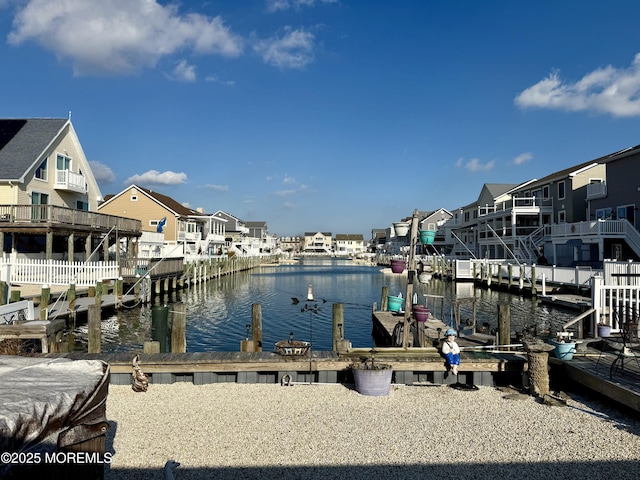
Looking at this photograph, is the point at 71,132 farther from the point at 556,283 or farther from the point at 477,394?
the point at 556,283

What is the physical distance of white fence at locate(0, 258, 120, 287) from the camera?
25422 mm

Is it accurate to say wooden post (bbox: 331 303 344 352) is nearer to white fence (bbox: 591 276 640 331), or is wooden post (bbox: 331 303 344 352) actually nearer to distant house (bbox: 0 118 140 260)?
white fence (bbox: 591 276 640 331)

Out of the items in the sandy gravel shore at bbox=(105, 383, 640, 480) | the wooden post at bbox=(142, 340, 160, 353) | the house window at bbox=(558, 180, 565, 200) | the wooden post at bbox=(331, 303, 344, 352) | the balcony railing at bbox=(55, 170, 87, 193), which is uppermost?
the house window at bbox=(558, 180, 565, 200)

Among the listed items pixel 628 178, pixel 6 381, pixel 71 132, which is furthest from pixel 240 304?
pixel 628 178

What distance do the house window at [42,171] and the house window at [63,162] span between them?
1.52 m

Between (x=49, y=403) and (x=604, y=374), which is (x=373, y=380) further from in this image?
(x=49, y=403)

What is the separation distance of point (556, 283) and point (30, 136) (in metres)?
41.4

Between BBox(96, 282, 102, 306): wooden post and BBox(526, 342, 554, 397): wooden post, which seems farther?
BBox(96, 282, 102, 306): wooden post

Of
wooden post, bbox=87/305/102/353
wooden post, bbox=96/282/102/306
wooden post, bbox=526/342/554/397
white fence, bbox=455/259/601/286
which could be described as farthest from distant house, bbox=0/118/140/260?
white fence, bbox=455/259/601/286

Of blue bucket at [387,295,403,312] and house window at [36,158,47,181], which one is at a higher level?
house window at [36,158,47,181]

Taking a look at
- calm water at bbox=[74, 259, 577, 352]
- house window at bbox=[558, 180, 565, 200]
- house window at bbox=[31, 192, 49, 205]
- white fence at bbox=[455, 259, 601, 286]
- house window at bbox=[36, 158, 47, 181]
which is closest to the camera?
calm water at bbox=[74, 259, 577, 352]

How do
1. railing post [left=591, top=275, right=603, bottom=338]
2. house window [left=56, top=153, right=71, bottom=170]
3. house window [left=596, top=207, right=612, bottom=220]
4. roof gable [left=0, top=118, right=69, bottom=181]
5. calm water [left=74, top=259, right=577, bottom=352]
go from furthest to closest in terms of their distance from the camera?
house window [left=596, top=207, right=612, bottom=220] < house window [left=56, top=153, right=71, bottom=170] < roof gable [left=0, top=118, right=69, bottom=181] < calm water [left=74, top=259, right=577, bottom=352] < railing post [left=591, top=275, right=603, bottom=338]

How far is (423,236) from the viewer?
11.7m

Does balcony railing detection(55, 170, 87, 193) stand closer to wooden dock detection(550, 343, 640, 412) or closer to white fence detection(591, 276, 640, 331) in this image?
wooden dock detection(550, 343, 640, 412)
